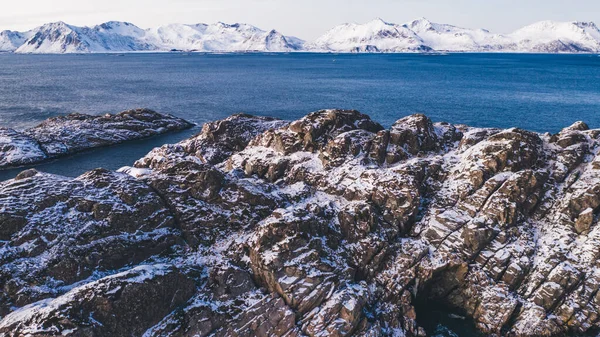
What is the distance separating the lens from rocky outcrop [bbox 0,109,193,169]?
231ft

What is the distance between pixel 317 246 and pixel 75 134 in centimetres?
6564

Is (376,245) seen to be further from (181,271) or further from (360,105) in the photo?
(360,105)

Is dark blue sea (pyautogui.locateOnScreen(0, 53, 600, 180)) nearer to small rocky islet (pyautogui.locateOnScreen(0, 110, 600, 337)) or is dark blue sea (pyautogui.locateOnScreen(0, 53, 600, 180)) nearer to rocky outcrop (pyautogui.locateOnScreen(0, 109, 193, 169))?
rocky outcrop (pyautogui.locateOnScreen(0, 109, 193, 169))

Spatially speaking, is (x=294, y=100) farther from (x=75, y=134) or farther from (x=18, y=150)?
(x=18, y=150)

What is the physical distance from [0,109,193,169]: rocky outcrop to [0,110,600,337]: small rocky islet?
133 feet

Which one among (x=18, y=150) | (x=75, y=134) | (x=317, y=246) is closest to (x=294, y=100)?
(x=75, y=134)

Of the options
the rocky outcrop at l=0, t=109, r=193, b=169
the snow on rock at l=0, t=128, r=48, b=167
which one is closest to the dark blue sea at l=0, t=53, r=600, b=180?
the snow on rock at l=0, t=128, r=48, b=167

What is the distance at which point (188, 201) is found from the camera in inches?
1510

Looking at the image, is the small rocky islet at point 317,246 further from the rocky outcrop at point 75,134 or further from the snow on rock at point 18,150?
the rocky outcrop at point 75,134

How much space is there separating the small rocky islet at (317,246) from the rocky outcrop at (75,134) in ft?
133

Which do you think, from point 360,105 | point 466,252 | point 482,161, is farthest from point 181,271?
point 360,105

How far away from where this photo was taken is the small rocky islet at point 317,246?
29.0 meters

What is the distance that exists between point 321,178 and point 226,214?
12.4 metres

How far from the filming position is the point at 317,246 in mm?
34469
